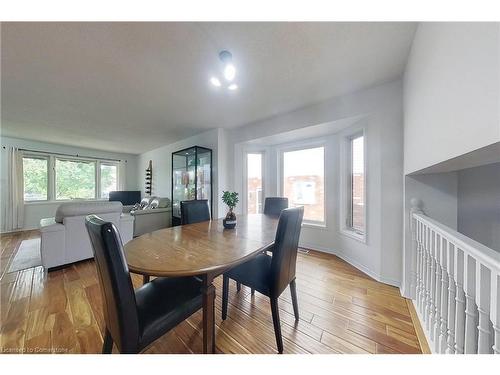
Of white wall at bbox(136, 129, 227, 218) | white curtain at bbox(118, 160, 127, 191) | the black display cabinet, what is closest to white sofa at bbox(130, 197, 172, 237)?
the black display cabinet

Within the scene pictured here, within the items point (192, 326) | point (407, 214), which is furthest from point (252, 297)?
point (407, 214)

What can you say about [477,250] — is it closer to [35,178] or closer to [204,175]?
[204,175]

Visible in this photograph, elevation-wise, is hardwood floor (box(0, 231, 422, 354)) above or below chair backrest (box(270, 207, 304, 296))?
below

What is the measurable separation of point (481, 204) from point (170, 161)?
5.47 metres

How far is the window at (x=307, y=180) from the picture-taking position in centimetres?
311

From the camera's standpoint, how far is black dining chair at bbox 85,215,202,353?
787 millimetres

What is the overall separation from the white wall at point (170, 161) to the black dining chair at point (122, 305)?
2.60 meters

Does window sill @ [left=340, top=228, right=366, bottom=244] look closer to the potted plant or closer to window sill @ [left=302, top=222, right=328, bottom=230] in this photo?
window sill @ [left=302, top=222, right=328, bottom=230]

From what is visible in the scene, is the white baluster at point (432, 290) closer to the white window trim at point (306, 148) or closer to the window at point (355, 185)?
the window at point (355, 185)

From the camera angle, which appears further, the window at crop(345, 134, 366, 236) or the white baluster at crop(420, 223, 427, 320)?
the window at crop(345, 134, 366, 236)

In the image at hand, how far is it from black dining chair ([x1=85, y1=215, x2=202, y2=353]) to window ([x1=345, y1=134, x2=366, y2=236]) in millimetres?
2509

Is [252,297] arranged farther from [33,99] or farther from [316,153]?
[33,99]

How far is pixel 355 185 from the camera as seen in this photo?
8.72 feet
